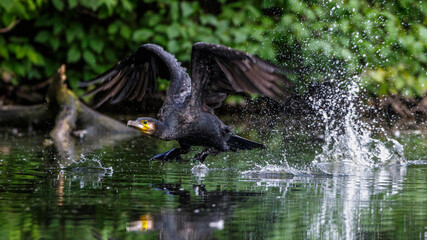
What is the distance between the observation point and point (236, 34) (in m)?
11.8

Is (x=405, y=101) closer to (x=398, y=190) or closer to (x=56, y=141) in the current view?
(x=56, y=141)

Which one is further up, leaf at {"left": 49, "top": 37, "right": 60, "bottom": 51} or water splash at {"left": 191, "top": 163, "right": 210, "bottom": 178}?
leaf at {"left": 49, "top": 37, "right": 60, "bottom": 51}

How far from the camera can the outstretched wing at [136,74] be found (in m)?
6.60

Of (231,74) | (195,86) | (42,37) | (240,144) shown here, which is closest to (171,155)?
(240,144)

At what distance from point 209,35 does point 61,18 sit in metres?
2.76

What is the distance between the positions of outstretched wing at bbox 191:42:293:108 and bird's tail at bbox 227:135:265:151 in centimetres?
61

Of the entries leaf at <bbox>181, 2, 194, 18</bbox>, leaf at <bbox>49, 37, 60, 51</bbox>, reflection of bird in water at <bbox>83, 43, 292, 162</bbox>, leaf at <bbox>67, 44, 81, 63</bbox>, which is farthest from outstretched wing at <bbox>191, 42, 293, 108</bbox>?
leaf at <bbox>49, 37, 60, 51</bbox>

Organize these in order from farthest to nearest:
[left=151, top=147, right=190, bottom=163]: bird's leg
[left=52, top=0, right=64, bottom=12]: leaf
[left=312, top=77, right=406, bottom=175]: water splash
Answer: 1. [left=52, top=0, right=64, bottom=12]: leaf
2. [left=312, top=77, right=406, bottom=175]: water splash
3. [left=151, top=147, right=190, bottom=163]: bird's leg

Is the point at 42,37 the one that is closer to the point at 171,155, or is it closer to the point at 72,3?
the point at 72,3

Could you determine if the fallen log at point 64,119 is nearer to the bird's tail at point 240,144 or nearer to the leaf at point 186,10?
the leaf at point 186,10

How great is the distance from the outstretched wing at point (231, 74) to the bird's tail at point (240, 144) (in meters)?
0.61

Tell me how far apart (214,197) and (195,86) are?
1508 mm

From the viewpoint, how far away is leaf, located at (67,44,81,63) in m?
12.1

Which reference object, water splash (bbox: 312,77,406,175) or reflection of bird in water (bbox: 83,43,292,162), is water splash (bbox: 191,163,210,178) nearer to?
reflection of bird in water (bbox: 83,43,292,162)
